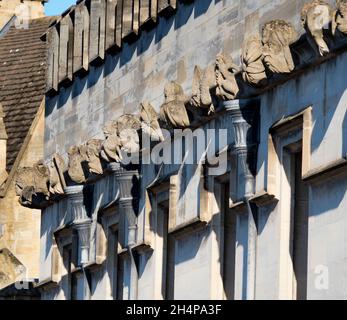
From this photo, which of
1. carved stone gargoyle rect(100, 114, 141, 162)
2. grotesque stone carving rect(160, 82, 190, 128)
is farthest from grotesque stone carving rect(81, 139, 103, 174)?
grotesque stone carving rect(160, 82, 190, 128)

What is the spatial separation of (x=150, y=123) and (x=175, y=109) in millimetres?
1805

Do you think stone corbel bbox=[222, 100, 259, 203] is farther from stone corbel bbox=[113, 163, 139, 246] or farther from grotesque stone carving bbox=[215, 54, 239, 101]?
stone corbel bbox=[113, 163, 139, 246]

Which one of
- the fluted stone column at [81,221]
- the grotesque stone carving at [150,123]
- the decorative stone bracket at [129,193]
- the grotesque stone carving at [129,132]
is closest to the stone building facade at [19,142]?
the fluted stone column at [81,221]

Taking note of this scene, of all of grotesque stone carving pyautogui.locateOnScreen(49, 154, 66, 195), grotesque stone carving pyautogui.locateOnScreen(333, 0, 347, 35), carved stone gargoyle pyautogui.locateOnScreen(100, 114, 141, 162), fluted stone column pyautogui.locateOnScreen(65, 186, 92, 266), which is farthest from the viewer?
grotesque stone carving pyautogui.locateOnScreen(49, 154, 66, 195)

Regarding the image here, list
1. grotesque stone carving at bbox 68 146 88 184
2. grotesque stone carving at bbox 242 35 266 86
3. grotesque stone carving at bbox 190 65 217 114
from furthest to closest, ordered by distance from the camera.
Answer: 1. grotesque stone carving at bbox 68 146 88 184
2. grotesque stone carving at bbox 190 65 217 114
3. grotesque stone carving at bbox 242 35 266 86

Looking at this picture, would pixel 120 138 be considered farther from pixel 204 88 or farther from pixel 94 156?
pixel 204 88

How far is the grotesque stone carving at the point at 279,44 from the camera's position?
39.6 m

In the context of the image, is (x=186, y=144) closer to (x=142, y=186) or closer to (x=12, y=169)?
(x=142, y=186)

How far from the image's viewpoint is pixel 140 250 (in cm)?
4825

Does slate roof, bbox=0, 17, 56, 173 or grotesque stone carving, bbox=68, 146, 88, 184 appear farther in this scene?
slate roof, bbox=0, 17, 56, 173

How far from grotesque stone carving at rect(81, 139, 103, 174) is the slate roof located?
2195cm

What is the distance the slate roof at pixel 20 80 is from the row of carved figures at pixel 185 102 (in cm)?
1761

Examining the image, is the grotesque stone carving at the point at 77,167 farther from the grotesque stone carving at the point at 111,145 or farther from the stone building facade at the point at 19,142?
the stone building facade at the point at 19,142

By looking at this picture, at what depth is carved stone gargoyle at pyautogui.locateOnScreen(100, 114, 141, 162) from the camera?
47.8m
